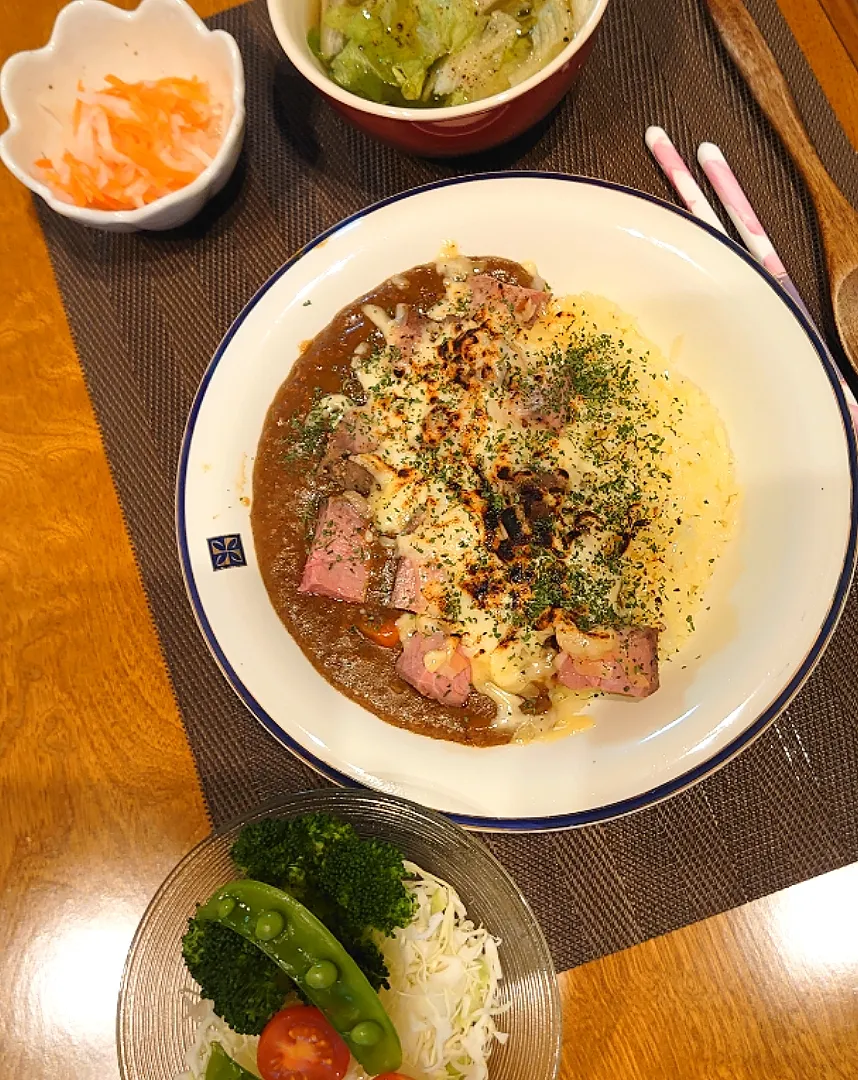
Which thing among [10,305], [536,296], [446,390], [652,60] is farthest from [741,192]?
[10,305]

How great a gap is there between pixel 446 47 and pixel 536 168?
22.9 inches

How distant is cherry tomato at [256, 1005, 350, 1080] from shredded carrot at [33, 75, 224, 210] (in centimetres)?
237

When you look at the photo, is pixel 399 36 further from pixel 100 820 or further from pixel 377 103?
pixel 100 820

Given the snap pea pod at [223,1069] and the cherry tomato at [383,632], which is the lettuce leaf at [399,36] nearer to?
the cherry tomato at [383,632]

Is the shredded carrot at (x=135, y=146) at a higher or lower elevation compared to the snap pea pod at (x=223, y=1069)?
higher

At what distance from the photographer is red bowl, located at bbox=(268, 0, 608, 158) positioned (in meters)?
2.08

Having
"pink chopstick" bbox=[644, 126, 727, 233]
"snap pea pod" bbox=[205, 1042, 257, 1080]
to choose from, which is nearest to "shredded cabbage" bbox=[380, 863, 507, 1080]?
"snap pea pod" bbox=[205, 1042, 257, 1080]

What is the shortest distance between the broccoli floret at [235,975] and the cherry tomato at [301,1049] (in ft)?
0.14

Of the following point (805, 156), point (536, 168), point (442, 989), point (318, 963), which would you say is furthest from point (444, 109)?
A: point (442, 989)

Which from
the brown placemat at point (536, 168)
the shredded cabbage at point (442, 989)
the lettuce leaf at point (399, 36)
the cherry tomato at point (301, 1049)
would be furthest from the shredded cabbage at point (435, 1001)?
the lettuce leaf at point (399, 36)

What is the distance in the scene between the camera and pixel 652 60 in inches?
105

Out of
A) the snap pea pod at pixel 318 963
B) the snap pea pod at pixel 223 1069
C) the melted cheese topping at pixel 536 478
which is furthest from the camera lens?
the melted cheese topping at pixel 536 478

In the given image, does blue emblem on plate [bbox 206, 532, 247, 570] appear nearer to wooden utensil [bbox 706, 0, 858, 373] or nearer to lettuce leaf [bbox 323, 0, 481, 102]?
lettuce leaf [bbox 323, 0, 481, 102]

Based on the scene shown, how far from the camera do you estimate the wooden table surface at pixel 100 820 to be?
2189 mm
